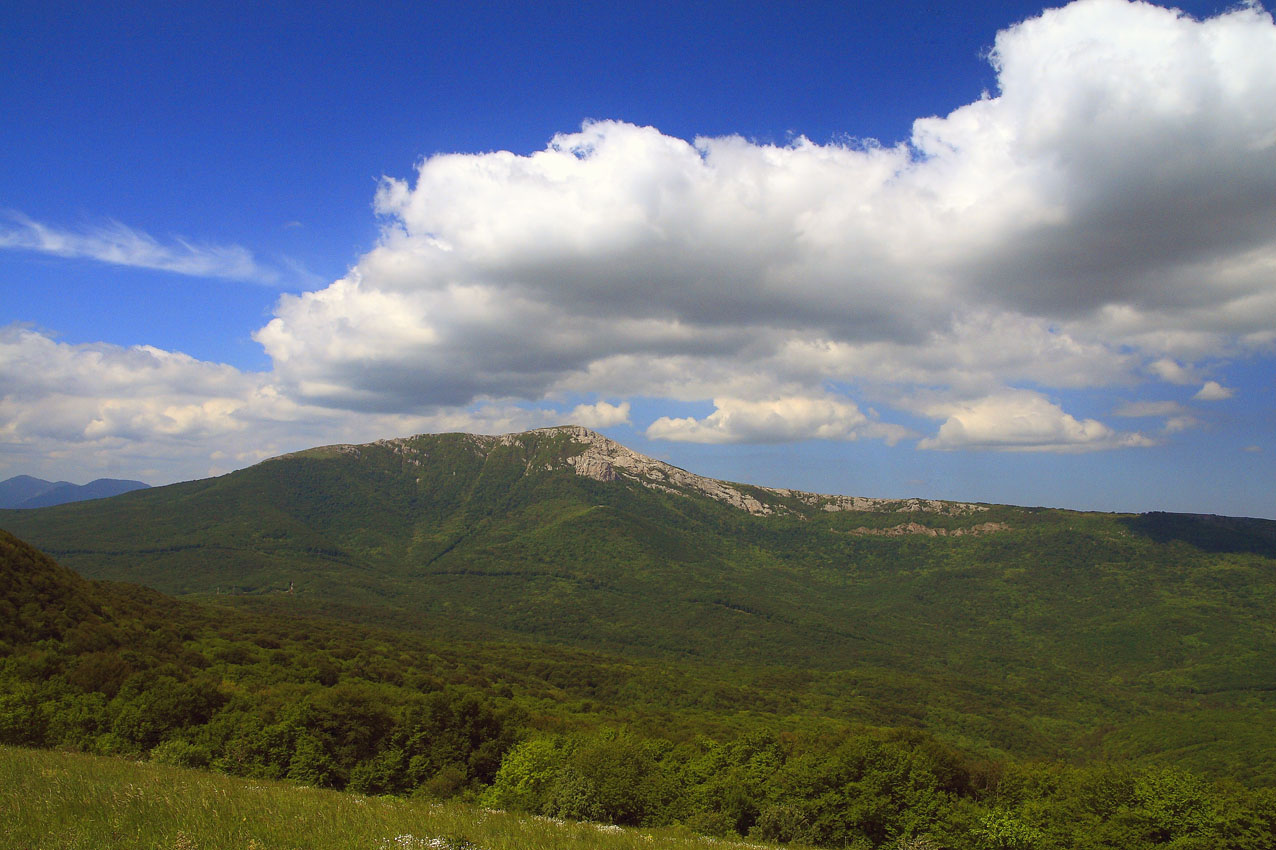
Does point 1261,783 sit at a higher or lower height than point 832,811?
lower

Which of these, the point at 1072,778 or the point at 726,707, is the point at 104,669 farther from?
the point at 726,707

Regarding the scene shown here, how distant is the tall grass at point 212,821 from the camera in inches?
438

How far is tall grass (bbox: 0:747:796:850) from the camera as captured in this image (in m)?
11.1

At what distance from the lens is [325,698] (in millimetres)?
62312

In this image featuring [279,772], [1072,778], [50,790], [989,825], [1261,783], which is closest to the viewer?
[50,790]

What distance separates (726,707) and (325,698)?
5652 inches

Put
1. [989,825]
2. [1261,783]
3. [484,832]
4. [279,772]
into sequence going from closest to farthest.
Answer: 1. [484,832]
2. [989,825]
3. [279,772]
4. [1261,783]

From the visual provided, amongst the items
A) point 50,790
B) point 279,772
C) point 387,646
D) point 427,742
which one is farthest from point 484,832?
point 387,646

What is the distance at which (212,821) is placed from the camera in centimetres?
1241

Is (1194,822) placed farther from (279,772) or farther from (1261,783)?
(1261,783)

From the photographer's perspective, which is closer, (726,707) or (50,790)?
(50,790)

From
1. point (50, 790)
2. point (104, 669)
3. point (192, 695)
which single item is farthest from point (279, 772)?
point (50, 790)

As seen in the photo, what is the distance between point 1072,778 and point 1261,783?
138732mm

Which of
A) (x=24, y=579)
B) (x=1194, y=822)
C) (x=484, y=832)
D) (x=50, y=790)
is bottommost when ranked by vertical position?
(x=1194, y=822)
